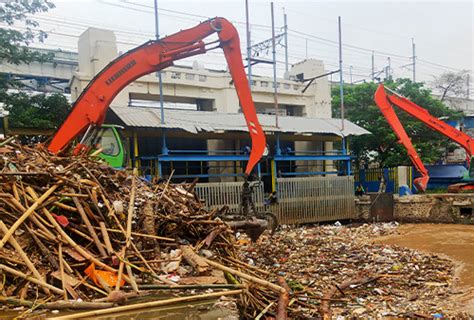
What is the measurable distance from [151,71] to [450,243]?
7.74 m

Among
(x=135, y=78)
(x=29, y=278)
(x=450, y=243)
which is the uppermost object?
(x=135, y=78)

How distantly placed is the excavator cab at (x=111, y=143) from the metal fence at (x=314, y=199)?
19.1ft

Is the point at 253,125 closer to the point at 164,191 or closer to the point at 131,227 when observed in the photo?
the point at 164,191

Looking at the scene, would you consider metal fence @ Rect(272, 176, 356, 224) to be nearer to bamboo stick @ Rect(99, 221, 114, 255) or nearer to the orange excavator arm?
the orange excavator arm

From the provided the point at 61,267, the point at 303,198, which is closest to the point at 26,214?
the point at 61,267

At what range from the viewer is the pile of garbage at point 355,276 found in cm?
445

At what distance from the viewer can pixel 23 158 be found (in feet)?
16.1

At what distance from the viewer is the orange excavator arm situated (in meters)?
7.20

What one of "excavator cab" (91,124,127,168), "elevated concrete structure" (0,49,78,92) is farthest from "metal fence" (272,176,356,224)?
"elevated concrete structure" (0,49,78,92)

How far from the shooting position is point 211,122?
40.5 feet

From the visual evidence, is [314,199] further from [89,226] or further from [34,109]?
[89,226]

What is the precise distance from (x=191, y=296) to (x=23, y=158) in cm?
307

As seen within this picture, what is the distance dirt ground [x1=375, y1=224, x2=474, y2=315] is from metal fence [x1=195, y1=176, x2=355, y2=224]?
2.14 metres

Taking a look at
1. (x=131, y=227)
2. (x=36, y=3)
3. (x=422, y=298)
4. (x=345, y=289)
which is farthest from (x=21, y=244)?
(x=36, y=3)
